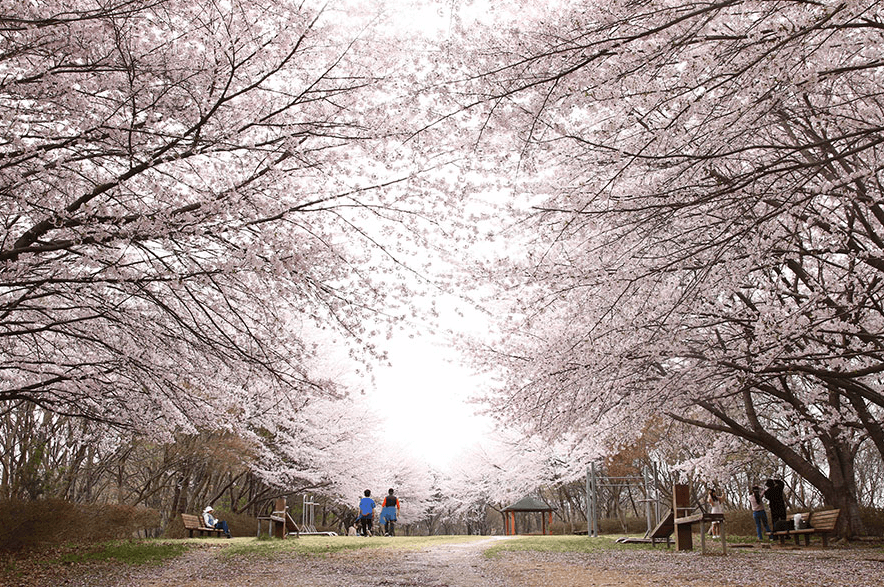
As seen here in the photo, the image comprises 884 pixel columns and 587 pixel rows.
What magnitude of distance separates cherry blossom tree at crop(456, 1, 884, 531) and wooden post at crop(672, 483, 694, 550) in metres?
1.42

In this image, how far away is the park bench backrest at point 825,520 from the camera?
34.8 ft

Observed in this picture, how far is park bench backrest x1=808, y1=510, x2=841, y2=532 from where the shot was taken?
10609 mm

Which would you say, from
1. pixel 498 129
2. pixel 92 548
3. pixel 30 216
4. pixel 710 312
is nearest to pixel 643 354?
pixel 710 312

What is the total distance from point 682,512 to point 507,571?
4.69m

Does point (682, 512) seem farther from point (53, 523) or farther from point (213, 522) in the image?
point (213, 522)

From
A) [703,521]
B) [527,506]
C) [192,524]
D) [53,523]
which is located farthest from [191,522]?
[527,506]

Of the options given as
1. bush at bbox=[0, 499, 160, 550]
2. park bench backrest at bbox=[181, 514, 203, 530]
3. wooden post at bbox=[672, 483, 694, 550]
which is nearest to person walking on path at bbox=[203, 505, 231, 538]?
park bench backrest at bbox=[181, 514, 203, 530]

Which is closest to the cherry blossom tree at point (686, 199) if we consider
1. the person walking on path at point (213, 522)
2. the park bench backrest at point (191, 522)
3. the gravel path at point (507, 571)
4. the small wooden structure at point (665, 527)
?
the small wooden structure at point (665, 527)

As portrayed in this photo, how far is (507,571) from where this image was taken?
23.8 ft

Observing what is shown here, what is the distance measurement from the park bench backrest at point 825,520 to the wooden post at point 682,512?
2.44 m

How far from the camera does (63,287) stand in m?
5.90

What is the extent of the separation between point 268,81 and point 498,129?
2229mm

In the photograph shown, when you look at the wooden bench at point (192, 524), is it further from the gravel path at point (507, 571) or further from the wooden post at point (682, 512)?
the wooden post at point (682, 512)

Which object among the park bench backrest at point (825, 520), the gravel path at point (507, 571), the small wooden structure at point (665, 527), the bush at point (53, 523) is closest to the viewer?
the gravel path at point (507, 571)
